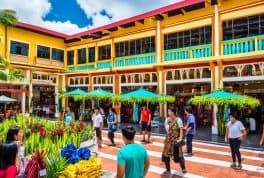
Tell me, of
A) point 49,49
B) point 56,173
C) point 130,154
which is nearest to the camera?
point 130,154

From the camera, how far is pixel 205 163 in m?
9.42

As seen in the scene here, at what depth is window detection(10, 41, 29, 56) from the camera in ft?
84.4

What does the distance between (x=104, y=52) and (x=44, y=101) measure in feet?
29.3

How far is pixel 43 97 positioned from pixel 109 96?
1198 cm

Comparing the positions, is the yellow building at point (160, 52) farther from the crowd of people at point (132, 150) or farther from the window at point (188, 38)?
the crowd of people at point (132, 150)

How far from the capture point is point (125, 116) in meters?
23.6

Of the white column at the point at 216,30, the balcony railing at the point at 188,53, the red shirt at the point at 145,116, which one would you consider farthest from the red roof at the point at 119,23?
the red shirt at the point at 145,116

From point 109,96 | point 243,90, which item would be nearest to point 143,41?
point 109,96

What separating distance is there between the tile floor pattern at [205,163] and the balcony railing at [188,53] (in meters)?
7.45

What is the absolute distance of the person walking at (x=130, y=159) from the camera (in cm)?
385

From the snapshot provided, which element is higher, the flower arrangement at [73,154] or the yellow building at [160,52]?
the yellow building at [160,52]

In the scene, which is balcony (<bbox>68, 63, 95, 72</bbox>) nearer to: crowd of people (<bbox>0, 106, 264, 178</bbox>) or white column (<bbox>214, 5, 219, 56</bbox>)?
white column (<bbox>214, 5, 219, 56</bbox>)

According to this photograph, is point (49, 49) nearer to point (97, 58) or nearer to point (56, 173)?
point (97, 58)

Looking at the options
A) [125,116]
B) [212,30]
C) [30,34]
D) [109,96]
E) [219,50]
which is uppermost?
[30,34]
